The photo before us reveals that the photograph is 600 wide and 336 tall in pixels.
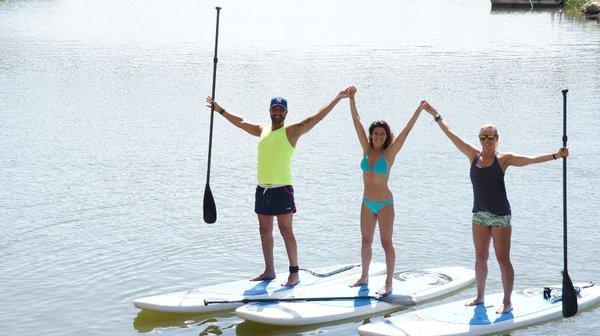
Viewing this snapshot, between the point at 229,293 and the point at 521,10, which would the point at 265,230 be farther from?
the point at 521,10

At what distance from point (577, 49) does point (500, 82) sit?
12548 millimetres

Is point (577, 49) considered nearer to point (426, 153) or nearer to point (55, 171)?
point (426, 153)

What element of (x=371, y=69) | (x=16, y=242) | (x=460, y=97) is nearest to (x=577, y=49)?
(x=371, y=69)

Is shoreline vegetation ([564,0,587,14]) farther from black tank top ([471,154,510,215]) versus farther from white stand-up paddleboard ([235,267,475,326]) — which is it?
black tank top ([471,154,510,215])

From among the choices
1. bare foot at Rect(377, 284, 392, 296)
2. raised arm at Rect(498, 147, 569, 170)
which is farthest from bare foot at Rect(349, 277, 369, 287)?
raised arm at Rect(498, 147, 569, 170)

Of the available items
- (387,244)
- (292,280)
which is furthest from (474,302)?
(292,280)

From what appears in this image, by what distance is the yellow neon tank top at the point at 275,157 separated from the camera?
473 inches

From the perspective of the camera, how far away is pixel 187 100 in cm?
3159

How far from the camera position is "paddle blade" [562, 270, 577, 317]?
11.4 meters

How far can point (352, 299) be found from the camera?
1201 cm

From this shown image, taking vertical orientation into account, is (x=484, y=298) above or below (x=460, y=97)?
below

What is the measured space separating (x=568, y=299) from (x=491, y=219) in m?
1.39

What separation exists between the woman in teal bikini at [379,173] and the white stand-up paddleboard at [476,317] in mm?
920

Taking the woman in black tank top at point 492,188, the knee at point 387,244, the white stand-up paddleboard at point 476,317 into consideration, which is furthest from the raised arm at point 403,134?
the white stand-up paddleboard at point 476,317
